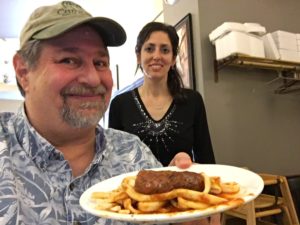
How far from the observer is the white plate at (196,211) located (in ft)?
1.81

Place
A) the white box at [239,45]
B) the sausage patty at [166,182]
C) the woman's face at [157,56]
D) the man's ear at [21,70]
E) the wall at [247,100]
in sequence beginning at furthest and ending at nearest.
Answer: the wall at [247,100]
the white box at [239,45]
the woman's face at [157,56]
the man's ear at [21,70]
the sausage patty at [166,182]

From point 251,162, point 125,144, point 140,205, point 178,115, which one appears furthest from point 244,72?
point 140,205

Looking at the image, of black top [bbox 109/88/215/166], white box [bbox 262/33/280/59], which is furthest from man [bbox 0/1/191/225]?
white box [bbox 262/33/280/59]

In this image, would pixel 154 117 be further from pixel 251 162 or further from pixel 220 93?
pixel 251 162

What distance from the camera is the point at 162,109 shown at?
1.60m

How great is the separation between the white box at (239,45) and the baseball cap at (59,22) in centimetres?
147

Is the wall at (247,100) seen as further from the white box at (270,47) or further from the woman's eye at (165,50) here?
the woman's eye at (165,50)

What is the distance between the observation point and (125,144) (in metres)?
1.04

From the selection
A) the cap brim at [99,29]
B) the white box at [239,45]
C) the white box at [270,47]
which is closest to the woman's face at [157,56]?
the cap brim at [99,29]

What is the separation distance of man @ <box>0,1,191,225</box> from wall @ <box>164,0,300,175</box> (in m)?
1.62

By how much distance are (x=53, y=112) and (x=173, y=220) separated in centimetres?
47

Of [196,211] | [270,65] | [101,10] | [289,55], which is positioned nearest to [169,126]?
[196,211]

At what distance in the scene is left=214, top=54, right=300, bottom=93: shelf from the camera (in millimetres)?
2314

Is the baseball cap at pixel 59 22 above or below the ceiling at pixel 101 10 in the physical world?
→ below
